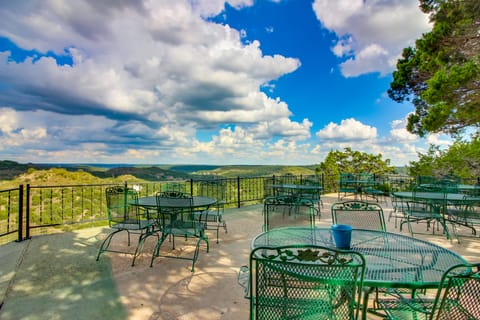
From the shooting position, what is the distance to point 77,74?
6.77 metres

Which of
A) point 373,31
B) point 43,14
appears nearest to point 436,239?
point 373,31

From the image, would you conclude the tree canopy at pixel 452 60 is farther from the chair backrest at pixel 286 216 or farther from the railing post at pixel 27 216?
the railing post at pixel 27 216

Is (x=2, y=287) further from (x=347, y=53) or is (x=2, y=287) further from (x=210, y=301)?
(x=347, y=53)

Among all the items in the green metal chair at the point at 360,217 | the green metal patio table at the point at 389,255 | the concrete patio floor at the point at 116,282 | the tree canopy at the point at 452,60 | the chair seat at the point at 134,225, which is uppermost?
the tree canopy at the point at 452,60

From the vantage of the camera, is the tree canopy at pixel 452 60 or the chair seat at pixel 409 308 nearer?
the chair seat at pixel 409 308

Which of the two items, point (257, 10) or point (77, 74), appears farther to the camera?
point (257, 10)

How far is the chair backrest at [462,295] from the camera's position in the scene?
3.11 feet

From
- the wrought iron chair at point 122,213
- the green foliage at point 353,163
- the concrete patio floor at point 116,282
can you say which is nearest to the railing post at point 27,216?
the concrete patio floor at point 116,282

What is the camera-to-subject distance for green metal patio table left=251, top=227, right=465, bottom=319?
121cm

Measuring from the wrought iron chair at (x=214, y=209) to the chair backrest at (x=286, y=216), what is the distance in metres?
1.60

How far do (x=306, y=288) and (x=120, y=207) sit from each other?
3126 mm

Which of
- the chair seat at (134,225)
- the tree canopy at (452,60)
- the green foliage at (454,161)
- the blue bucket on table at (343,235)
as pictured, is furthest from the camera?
the green foliage at (454,161)

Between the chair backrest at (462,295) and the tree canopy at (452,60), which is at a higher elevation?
the tree canopy at (452,60)

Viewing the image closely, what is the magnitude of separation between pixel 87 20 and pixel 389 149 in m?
12.5
